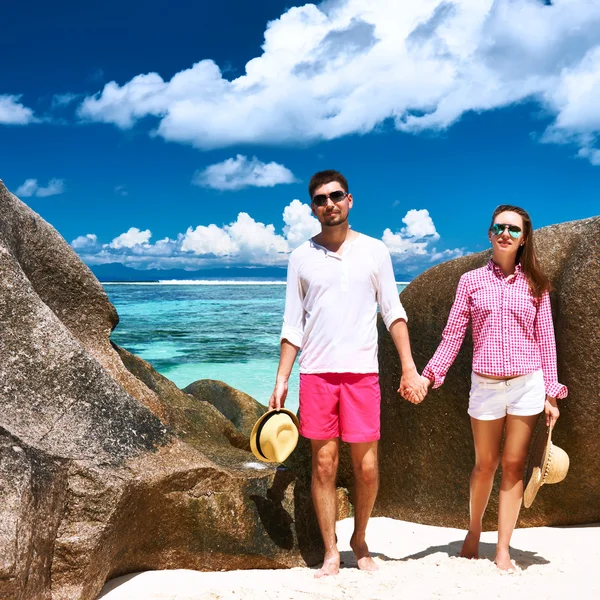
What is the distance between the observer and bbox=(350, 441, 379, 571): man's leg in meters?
3.78

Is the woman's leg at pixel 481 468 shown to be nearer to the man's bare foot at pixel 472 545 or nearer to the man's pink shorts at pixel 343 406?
the man's bare foot at pixel 472 545

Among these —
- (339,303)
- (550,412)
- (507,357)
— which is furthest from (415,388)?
(550,412)

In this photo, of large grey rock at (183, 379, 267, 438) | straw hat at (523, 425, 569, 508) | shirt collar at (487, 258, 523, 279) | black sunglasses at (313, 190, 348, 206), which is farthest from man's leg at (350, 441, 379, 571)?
large grey rock at (183, 379, 267, 438)

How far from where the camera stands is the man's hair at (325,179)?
12.6 ft

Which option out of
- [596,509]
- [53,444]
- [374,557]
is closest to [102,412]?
[53,444]

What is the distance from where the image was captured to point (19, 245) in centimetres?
462

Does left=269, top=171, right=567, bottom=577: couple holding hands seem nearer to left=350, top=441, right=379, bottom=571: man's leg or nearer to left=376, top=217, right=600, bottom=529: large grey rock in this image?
left=350, top=441, right=379, bottom=571: man's leg

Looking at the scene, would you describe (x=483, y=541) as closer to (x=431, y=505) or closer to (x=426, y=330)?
(x=431, y=505)

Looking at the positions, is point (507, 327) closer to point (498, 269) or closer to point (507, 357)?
point (507, 357)

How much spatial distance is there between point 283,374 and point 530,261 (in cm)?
154

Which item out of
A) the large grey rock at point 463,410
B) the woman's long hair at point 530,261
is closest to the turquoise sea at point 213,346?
the large grey rock at point 463,410

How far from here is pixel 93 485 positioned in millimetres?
3430

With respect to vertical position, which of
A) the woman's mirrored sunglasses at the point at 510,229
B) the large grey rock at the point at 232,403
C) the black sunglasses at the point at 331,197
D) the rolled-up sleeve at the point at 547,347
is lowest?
the large grey rock at the point at 232,403

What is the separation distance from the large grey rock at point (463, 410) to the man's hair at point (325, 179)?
4.30 ft
